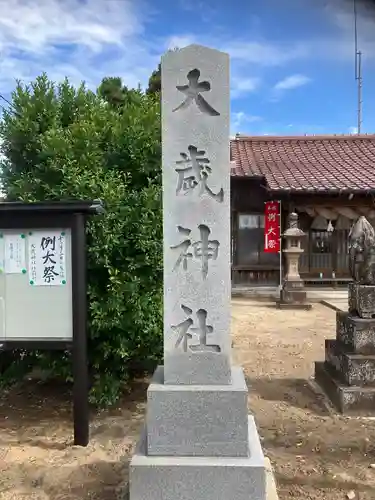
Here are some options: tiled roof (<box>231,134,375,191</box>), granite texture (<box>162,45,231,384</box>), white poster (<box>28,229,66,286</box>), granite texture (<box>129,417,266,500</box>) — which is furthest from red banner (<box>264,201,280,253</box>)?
granite texture (<box>129,417,266,500</box>)

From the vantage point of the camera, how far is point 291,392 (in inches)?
213

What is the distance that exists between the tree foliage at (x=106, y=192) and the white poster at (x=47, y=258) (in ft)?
1.25

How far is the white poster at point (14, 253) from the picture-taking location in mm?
4020

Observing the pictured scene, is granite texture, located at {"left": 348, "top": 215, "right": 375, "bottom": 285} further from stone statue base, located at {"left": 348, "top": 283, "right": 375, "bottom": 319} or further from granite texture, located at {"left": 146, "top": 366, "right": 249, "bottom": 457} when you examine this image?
granite texture, located at {"left": 146, "top": 366, "right": 249, "bottom": 457}

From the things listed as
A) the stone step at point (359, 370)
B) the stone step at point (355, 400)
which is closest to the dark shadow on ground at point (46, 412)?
the stone step at point (355, 400)

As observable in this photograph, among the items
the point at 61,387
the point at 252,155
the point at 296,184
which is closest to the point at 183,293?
the point at 61,387

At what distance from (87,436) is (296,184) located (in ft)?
37.4

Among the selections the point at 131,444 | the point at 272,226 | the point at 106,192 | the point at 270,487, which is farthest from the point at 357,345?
the point at 272,226

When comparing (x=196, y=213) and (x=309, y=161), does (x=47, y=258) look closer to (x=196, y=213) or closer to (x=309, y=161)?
(x=196, y=213)

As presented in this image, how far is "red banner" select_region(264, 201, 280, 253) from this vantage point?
14.3 m

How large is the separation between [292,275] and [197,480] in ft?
36.2

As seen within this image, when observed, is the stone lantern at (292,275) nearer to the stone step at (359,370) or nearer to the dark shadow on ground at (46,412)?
the stone step at (359,370)

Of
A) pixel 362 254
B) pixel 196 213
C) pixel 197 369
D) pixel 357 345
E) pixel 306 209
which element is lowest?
pixel 357 345

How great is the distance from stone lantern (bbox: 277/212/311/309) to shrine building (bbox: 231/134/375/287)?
106 cm
